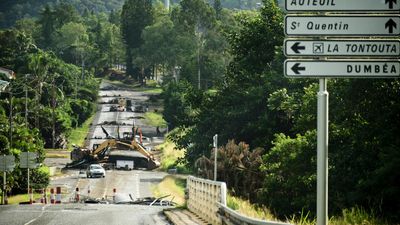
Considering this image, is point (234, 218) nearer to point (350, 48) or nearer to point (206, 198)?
point (206, 198)

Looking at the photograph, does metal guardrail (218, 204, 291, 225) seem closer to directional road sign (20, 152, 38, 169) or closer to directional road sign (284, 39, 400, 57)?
directional road sign (284, 39, 400, 57)

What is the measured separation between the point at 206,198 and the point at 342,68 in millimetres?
12699

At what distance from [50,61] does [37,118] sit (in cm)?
2650

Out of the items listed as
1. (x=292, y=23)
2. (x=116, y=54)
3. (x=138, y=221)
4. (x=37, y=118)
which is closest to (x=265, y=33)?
(x=138, y=221)

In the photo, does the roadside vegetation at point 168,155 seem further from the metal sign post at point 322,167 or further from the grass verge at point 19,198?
the metal sign post at point 322,167

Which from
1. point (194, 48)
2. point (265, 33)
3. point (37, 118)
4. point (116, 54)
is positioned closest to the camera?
point (265, 33)

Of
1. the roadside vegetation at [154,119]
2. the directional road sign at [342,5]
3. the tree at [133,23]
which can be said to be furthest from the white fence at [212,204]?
the tree at [133,23]

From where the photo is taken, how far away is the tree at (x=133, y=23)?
168 metres

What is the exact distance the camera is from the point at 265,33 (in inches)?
2020

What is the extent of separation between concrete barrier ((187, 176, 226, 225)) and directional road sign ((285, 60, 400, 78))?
8.88 meters

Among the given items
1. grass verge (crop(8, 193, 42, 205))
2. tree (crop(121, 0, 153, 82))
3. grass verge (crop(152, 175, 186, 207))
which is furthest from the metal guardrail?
tree (crop(121, 0, 153, 82))

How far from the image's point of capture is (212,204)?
20.2 m

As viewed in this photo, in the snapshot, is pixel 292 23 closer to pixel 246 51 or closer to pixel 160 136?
pixel 246 51

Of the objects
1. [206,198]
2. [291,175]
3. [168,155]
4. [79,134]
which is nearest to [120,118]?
[79,134]
